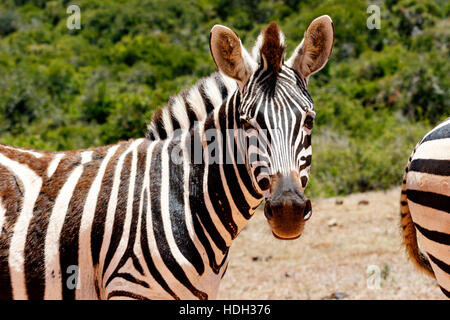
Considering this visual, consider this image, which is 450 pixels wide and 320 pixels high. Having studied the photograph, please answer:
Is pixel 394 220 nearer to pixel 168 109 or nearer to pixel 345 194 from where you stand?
pixel 345 194

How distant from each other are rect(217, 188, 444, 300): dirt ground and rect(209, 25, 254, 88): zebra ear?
3.53 m

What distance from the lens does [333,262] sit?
6684mm

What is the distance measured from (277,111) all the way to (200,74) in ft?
66.4

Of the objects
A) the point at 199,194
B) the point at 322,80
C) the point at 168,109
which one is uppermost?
the point at 322,80

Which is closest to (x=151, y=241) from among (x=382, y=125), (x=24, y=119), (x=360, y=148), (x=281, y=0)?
(x=360, y=148)

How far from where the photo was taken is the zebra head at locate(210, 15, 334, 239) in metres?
2.22

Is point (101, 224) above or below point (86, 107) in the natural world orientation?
below

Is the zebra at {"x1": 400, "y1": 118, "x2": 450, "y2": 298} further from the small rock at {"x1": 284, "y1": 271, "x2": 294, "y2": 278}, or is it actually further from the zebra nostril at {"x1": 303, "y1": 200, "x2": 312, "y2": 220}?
the small rock at {"x1": 284, "y1": 271, "x2": 294, "y2": 278}

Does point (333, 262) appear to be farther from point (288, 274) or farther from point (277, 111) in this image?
point (277, 111)

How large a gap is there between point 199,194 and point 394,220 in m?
6.39

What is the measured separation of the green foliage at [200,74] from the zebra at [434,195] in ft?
4.15

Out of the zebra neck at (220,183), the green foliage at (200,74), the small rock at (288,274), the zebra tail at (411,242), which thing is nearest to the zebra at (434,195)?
the zebra tail at (411,242)

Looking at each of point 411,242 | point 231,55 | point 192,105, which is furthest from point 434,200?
point 192,105

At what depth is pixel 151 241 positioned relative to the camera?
2.52 meters
